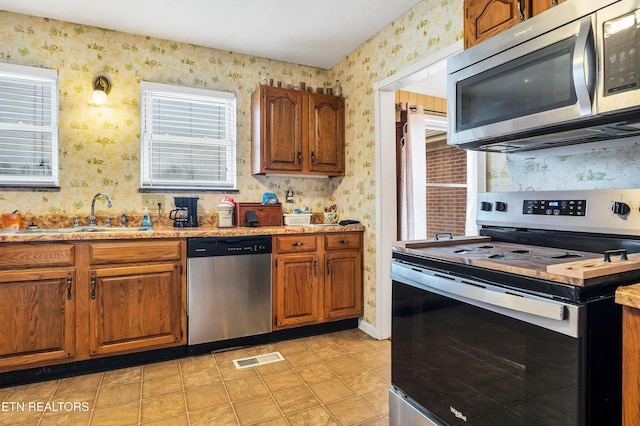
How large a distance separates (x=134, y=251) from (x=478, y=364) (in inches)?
86.6

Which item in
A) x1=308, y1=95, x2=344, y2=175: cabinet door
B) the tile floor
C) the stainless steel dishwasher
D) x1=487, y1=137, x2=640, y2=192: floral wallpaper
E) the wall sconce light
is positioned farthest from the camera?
x1=308, y1=95, x2=344, y2=175: cabinet door

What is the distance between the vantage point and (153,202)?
3.20 metres

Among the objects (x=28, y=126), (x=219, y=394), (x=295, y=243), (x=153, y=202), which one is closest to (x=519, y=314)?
(x=219, y=394)

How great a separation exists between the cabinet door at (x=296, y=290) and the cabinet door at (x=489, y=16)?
1958 mm

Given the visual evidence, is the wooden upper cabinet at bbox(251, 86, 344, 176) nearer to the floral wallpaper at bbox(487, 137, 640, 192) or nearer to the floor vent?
the floor vent

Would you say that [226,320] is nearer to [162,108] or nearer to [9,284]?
[9,284]

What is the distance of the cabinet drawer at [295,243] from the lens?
2982mm

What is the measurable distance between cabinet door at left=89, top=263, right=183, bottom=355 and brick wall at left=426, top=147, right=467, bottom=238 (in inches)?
161

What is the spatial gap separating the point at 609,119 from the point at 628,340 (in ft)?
2.29

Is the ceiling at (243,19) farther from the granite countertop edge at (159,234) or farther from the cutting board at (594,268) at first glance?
the cutting board at (594,268)

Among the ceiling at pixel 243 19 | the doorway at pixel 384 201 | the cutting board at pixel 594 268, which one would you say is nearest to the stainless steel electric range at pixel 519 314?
the cutting board at pixel 594 268

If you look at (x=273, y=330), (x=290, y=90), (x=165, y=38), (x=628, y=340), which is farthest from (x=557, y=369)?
(x=165, y=38)

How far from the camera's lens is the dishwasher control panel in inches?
106

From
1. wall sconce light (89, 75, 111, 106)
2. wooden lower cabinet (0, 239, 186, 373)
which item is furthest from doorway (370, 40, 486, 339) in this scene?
wall sconce light (89, 75, 111, 106)
